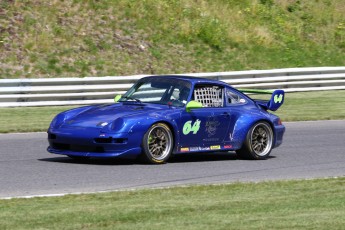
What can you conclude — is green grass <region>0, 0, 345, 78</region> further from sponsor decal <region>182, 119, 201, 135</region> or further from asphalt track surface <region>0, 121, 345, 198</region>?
sponsor decal <region>182, 119, 201, 135</region>

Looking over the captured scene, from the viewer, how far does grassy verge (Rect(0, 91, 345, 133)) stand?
1797cm

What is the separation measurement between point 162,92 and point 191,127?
2.45 feet

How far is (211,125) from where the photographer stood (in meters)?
13.2

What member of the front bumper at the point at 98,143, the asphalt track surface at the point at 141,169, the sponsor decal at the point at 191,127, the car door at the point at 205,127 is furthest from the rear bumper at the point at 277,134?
the front bumper at the point at 98,143

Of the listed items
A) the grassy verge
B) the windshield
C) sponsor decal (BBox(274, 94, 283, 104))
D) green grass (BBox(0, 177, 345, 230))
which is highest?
the windshield

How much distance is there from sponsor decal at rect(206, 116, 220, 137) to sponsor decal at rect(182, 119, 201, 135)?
0.20m

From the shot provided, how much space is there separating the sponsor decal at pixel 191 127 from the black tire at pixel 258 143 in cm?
93

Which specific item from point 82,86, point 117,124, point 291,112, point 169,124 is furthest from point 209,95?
point 82,86

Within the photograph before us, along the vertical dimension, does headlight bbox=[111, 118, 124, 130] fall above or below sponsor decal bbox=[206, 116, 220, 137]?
above

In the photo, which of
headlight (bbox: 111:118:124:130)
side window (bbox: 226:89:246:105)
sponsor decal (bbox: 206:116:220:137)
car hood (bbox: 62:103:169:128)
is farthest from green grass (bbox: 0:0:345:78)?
headlight (bbox: 111:118:124:130)

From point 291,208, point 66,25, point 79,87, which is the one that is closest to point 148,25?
point 66,25

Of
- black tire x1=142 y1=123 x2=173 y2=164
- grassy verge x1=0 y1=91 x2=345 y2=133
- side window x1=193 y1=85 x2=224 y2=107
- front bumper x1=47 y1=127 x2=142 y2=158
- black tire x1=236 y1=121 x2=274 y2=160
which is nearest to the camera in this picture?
front bumper x1=47 y1=127 x2=142 y2=158

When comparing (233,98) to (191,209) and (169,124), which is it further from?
(191,209)

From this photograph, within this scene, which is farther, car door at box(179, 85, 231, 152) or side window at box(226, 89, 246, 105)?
side window at box(226, 89, 246, 105)
